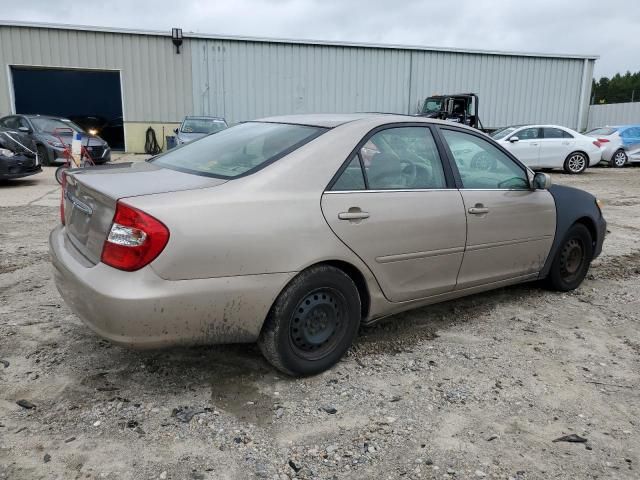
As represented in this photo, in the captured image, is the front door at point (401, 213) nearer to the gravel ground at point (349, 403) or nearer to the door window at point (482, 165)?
the door window at point (482, 165)

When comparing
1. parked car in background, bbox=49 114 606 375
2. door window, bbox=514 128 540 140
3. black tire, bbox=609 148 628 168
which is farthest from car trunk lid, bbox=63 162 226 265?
black tire, bbox=609 148 628 168

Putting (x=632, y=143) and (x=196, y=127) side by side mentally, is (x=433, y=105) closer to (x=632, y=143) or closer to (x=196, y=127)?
(x=632, y=143)

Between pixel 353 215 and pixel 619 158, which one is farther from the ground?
pixel 353 215

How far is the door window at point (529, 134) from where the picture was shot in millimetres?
15406

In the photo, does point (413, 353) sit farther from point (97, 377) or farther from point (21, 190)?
point (21, 190)

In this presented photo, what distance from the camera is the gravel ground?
2369 mm

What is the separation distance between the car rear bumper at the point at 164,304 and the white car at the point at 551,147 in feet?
45.4

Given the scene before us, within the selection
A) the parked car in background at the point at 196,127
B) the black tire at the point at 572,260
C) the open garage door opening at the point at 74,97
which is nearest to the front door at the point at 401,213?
the black tire at the point at 572,260

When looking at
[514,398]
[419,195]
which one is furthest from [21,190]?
[514,398]

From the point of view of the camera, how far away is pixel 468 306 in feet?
14.4

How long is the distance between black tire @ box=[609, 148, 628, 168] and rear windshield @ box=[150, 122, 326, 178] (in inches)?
713

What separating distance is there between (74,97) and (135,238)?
87.8ft

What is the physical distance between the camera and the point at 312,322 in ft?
9.94

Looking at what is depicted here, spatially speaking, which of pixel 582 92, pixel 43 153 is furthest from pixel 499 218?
pixel 582 92
